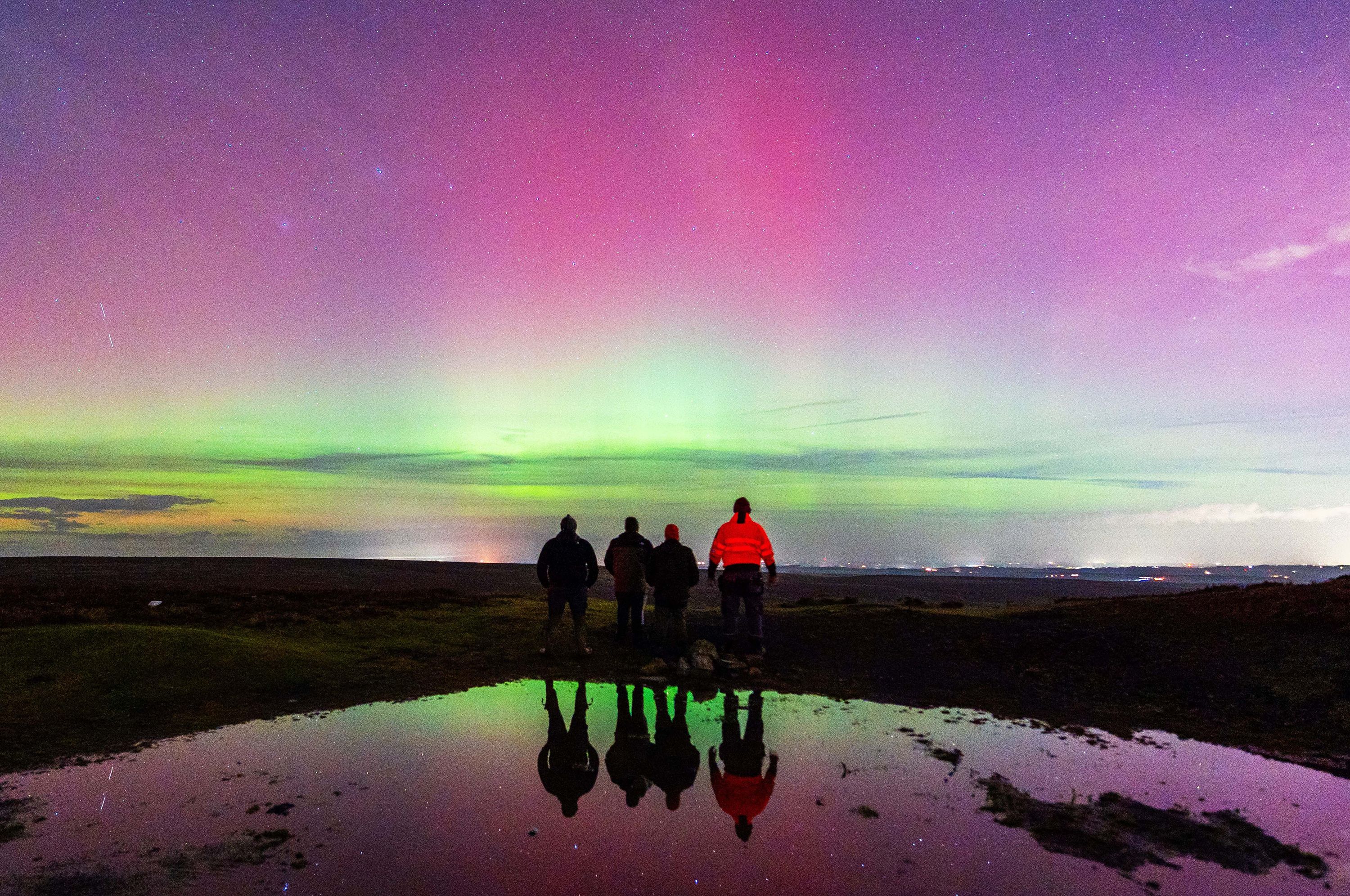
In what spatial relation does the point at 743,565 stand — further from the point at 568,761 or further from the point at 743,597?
the point at 568,761

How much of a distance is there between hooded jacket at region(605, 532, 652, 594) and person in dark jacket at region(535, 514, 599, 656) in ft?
2.47

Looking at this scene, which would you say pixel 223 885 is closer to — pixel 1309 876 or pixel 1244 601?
pixel 1309 876

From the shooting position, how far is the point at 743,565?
47.8ft

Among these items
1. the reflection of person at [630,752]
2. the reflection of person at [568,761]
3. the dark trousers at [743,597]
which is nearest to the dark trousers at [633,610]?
the dark trousers at [743,597]

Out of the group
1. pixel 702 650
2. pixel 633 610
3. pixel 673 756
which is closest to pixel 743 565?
pixel 702 650

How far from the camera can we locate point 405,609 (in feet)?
74.0

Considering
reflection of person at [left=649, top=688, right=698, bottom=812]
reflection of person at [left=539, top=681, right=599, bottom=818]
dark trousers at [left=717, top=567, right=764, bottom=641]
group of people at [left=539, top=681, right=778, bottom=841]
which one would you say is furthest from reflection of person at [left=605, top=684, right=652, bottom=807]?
dark trousers at [left=717, top=567, right=764, bottom=641]

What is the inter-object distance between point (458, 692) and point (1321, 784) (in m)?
12.0

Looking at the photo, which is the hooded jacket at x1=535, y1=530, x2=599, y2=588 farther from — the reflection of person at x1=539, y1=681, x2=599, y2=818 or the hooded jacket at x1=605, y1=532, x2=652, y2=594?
the reflection of person at x1=539, y1=681, x2=599, y2=818

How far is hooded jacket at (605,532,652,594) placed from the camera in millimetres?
15297

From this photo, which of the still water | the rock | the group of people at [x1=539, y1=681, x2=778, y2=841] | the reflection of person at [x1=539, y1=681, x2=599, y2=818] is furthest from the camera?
the rock

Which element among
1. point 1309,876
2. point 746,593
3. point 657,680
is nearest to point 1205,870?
point 1309,876

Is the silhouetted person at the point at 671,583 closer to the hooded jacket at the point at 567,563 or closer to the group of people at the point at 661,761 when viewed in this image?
the hooded jacket at the point at 567,563

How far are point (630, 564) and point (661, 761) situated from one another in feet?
24.0
